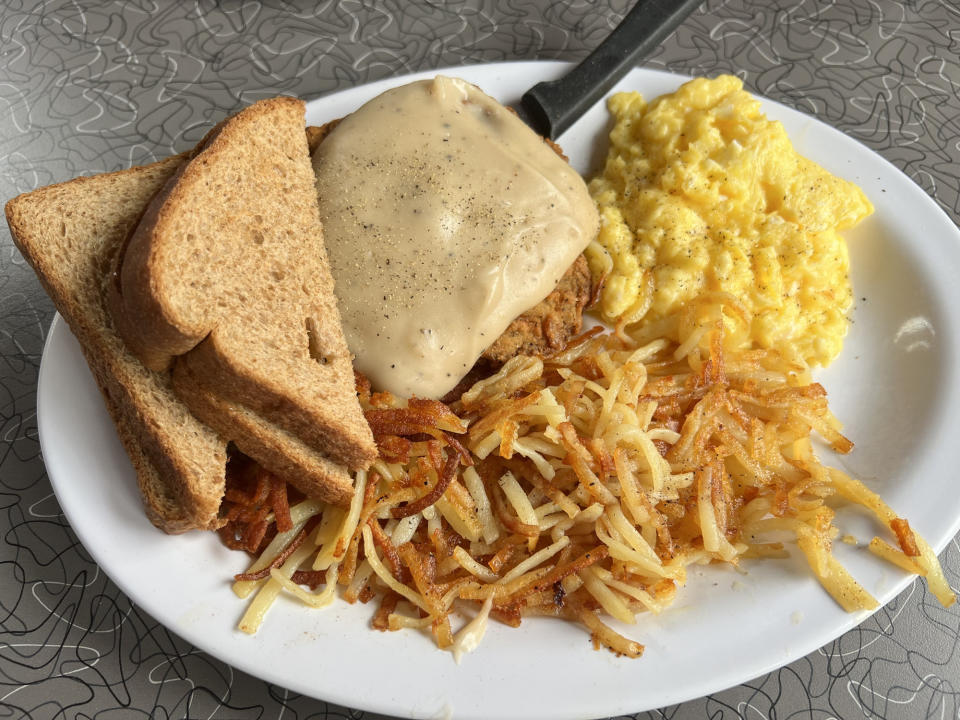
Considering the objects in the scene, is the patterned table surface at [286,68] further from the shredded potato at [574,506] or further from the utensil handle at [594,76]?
the utensil handle at [594,76]

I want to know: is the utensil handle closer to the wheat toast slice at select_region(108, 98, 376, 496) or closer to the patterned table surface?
the patterned table surface

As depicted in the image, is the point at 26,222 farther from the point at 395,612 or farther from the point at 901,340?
the point at 901,340

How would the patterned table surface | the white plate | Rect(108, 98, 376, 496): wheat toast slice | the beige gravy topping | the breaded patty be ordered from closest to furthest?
1. the white plate
2. Rect(108, 98, 376, 496): wheat toast slice
3. the beige gravy topping
4. the breaded patty
5. the patterned table surface

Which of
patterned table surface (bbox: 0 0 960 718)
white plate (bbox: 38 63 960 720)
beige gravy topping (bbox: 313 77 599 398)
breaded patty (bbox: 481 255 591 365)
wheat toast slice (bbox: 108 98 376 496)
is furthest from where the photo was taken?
patterned table surface (bbox: 0 0 960 718)

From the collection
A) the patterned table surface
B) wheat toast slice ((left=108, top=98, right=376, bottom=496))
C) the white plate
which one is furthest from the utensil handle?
the white plate

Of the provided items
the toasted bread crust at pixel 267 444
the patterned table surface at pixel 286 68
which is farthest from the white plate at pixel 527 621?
the patterned table surface at pixel 286 68

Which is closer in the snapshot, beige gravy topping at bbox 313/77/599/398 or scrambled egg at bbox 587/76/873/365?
beige gravy topping at bbox 313/77/599/398
